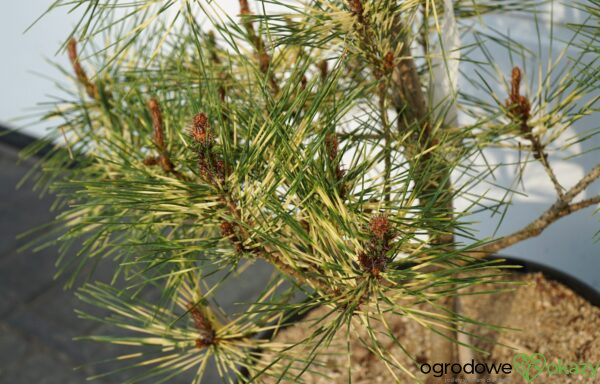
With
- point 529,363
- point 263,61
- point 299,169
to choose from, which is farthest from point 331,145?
point 529,363

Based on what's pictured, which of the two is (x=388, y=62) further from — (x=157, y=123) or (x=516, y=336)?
(x=516, y=336)

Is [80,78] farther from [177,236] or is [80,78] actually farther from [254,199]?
[254,199]

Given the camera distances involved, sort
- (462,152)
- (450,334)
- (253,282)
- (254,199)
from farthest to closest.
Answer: (253,282)
(450,334)
(462,152)
(254,199)

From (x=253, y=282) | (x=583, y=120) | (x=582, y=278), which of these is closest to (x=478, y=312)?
(x=582, y=278)

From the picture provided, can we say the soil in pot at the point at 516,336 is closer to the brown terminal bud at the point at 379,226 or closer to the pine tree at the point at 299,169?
the pine tree at the point at 299,169

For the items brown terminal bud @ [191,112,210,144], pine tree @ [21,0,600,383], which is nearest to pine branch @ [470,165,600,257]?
pine tree @ [21,0,600,383]

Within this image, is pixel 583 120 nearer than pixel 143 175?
No

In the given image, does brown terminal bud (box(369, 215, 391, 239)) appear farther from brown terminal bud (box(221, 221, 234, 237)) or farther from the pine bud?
the pine bud

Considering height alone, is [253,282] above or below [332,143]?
below
